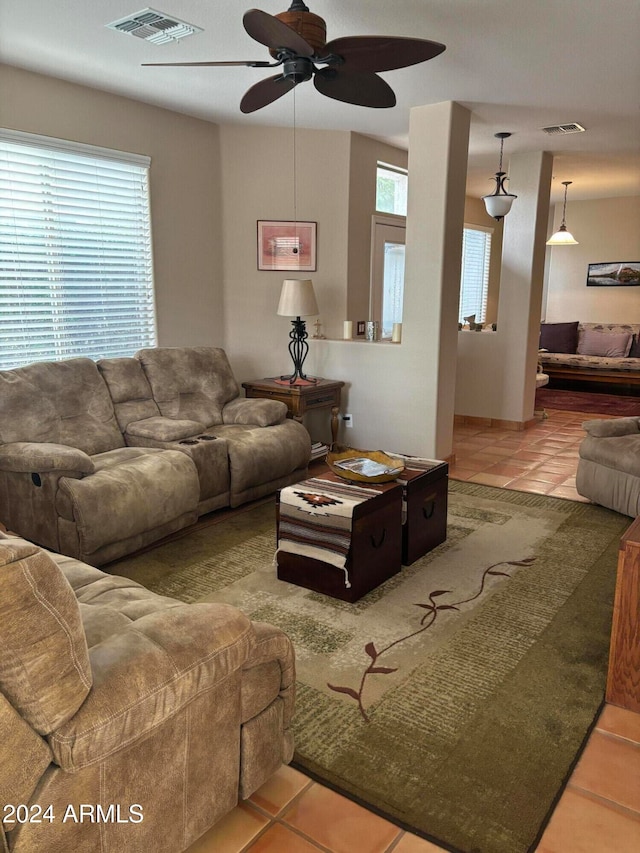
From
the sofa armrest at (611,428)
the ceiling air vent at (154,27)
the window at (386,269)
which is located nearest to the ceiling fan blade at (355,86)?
the ceiling air vent at (154,27)

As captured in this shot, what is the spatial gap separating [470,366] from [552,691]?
15.8 feet

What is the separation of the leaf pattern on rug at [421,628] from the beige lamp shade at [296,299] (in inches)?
98.0

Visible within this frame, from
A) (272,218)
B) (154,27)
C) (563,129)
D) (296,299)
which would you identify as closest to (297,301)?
(296,299)

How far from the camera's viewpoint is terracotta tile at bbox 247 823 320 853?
5.46 feet

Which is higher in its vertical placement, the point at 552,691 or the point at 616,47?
the point at 616,47

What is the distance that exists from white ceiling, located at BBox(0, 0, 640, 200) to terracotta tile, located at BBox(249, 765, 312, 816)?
3156mm

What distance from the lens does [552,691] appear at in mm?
2301

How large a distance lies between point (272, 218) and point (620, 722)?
178 inches

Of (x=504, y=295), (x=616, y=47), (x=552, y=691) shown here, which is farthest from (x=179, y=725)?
(x=504, y=295)

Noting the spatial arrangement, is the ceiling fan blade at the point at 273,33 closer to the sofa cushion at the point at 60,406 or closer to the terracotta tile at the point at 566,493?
the sofa cushion at the point at 60,406

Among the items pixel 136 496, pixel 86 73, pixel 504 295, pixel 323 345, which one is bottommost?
pixel 136 496

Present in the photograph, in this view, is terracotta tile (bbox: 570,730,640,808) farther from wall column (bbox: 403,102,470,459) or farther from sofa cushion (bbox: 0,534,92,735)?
wall column (bbox: 403,102,470,459)

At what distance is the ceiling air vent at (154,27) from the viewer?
3.09 meters

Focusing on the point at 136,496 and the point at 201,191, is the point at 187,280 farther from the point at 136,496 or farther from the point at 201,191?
the point at 136,496
